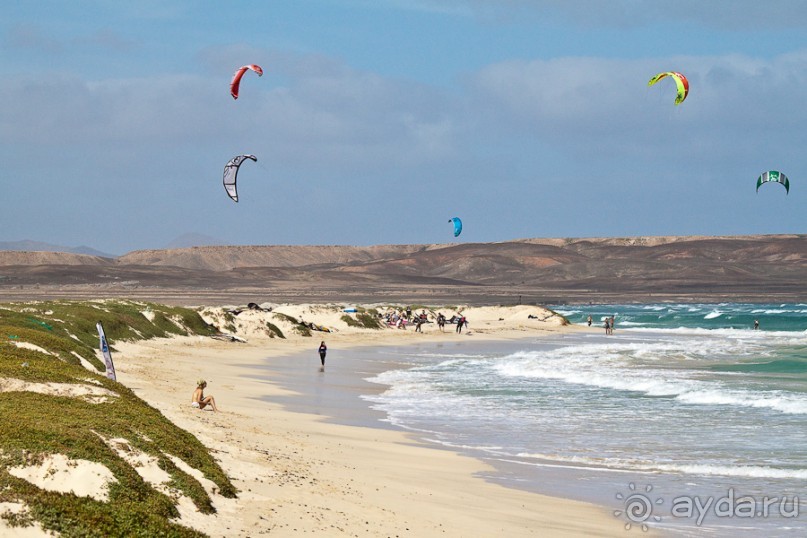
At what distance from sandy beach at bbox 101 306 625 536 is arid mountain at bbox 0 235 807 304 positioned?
56651mm

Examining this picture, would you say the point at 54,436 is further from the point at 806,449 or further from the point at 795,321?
the point at 795,321

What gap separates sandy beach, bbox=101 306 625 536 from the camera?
8867 millimetres

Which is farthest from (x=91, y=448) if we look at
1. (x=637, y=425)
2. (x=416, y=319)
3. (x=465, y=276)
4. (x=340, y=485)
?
(x=465, y=276)

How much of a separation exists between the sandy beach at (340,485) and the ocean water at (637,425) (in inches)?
31.4

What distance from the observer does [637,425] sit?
57.6 ft

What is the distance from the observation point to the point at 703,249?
Result: 531 ft

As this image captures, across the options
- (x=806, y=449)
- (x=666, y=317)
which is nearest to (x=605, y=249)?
(x=666, y=317)

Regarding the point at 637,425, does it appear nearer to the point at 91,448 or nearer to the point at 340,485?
the point at 340,485

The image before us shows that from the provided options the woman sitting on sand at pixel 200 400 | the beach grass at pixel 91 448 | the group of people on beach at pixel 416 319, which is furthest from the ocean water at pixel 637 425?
the group of people on beach at pixel 416 319

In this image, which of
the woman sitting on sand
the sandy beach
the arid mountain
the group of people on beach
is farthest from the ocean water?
the arid mountain

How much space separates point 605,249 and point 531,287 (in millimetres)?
62671

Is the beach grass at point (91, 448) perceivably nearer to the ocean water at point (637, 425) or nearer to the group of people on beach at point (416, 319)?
the ocean water at point (637, 425)

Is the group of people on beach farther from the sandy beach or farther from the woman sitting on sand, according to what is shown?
the woman sitting on sand

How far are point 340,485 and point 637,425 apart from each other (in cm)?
864
